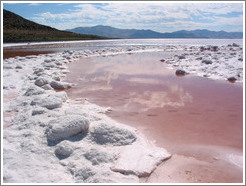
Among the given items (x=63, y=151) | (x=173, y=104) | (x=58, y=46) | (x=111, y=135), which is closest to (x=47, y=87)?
(x=173, y=104)

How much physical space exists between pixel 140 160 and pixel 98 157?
1.80ft

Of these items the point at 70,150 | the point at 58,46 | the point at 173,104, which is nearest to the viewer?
the point at 70,150

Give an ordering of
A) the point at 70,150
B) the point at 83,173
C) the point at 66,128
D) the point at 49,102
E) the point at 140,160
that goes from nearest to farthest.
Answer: the point at 83,173 → the point at 140,160 → the point at 70,150 → the point at 66,128 → the point at 49,102

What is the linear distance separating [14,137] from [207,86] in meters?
5.47

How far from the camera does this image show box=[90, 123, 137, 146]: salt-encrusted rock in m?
3.49

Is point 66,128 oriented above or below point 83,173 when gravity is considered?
above

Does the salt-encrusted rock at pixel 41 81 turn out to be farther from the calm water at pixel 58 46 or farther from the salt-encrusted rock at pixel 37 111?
the calm water at pixel 58 46

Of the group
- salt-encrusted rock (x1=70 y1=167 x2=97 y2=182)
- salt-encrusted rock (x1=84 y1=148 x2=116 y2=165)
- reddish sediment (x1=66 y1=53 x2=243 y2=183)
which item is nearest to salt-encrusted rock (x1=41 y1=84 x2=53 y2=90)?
reddish sediment (x1=66 y1=53 x2=243 y2=183)

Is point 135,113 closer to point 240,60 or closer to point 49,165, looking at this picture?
point 49,165

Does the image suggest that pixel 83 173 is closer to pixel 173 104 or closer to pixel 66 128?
pixel 66 128

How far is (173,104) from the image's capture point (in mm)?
5359

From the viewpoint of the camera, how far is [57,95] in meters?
5.25

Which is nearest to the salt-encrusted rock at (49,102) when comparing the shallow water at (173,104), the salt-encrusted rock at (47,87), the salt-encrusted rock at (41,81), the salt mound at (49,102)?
the salt mound at (49,102)

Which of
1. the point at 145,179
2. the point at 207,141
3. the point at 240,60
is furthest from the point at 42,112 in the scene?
the point at 240,60
